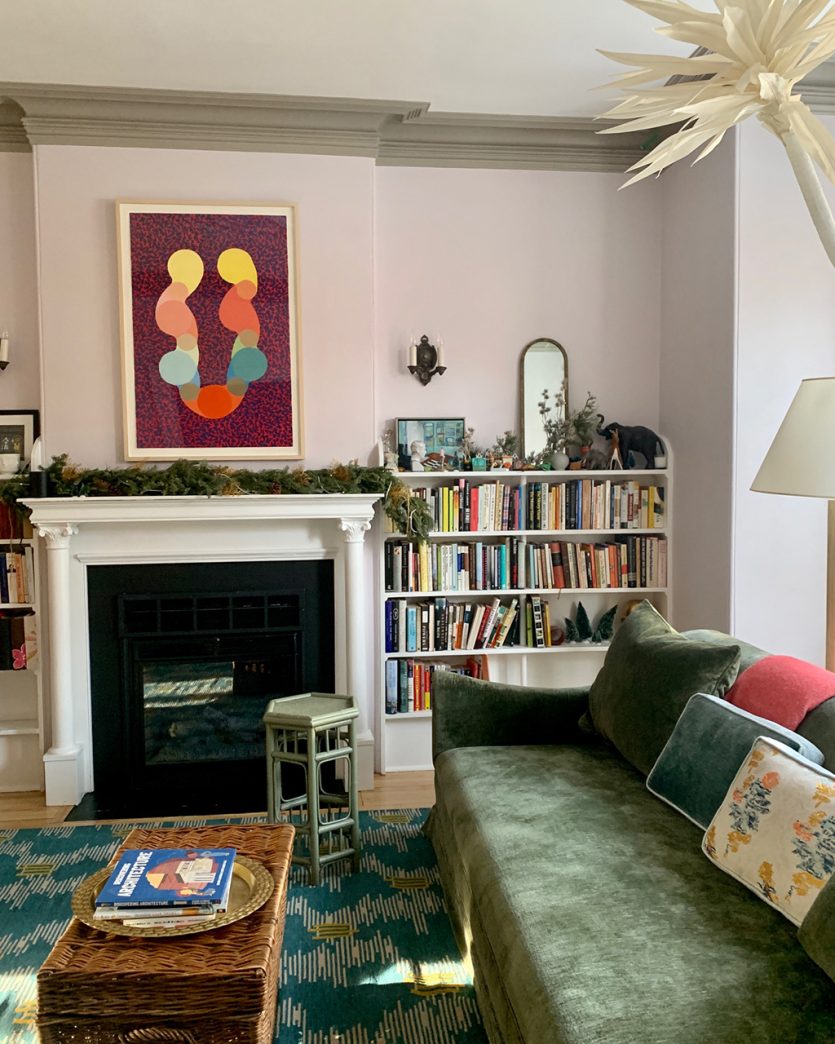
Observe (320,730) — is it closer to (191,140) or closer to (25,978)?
(25,978)

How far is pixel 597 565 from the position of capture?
4.18m

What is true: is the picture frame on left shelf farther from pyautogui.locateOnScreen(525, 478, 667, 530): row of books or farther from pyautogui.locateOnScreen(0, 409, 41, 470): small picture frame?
pyautogui.locateOnScreen(525, 478, 667, 530): row of books

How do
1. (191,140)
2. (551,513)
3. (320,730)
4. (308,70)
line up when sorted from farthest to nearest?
1. (551,513)
2. (191,140)
3. (308,70)
4. (320,730)

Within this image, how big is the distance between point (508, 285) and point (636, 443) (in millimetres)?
971

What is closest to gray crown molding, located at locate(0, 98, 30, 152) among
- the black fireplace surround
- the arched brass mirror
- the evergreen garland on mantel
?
the evergreen garland on mantel

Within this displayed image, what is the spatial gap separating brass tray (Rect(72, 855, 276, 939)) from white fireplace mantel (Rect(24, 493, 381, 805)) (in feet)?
5.83

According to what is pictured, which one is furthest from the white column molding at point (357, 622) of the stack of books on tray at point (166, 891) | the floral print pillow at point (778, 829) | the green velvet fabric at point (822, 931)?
the green velvet fabric at point (822, 931)

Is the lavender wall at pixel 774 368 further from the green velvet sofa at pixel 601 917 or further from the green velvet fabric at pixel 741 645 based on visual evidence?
the green velvet sofa at pixel 601 917

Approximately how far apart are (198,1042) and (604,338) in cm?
345

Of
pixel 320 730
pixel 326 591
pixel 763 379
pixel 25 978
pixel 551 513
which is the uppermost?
pixel 763 379

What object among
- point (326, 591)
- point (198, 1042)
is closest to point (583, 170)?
point (326, 591)

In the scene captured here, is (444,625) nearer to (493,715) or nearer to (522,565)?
(522,565)

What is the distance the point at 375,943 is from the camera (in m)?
2.62

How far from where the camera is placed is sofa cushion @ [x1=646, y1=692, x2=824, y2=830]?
85.4 inches
